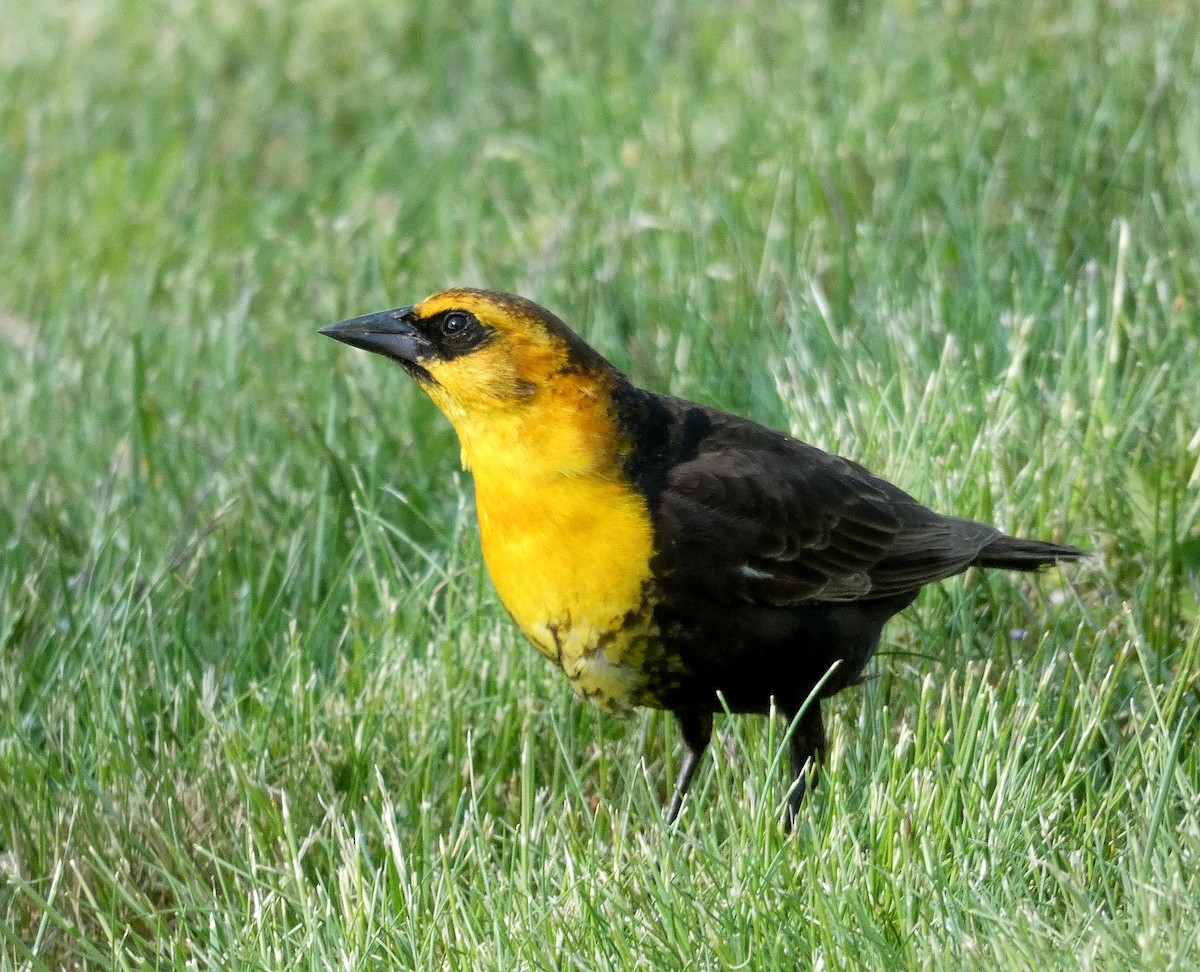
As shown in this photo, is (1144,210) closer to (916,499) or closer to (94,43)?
(916,499)

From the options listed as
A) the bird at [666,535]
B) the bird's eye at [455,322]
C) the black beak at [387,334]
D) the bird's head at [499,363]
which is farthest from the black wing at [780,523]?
the black beak at [387,334]

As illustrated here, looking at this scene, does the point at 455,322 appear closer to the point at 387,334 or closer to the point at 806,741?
the point at 387,334

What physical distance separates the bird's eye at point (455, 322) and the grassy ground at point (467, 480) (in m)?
0.65

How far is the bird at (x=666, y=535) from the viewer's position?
3.67m

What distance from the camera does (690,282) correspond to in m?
5.77

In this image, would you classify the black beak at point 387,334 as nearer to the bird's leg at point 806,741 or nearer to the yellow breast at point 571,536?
the yellow breast at point 571,536

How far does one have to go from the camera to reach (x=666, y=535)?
3695 millimetres

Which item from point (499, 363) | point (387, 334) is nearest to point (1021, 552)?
point (499, 363)

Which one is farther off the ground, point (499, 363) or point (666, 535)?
point (499, 363)

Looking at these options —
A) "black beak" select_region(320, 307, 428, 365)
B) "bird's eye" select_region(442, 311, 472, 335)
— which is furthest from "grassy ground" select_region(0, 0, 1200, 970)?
"bird's eye" select_region(442, 311, 472, 335)

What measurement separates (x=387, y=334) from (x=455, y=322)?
0.55ft

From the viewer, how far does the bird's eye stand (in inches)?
156

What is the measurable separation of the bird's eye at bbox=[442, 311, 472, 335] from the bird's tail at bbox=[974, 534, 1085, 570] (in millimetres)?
1215

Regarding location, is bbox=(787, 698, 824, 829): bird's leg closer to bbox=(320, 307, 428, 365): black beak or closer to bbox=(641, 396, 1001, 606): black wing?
bbox=(641, 396, 1001, 606): black wing
